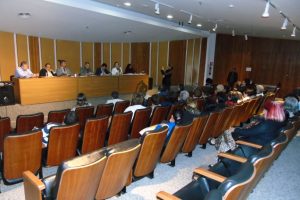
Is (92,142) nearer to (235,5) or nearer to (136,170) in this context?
(136,170)

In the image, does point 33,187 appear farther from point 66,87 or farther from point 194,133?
point 66,87

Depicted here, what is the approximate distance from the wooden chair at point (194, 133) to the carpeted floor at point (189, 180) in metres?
0.29

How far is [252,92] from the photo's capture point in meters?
7.58

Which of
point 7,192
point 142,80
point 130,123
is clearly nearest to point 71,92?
point 142,80

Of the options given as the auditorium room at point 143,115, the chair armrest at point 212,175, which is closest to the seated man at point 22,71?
the auditorium room at point 143,115

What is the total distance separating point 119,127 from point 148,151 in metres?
1.08

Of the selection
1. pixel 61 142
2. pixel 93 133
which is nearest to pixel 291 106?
pixel 93 133

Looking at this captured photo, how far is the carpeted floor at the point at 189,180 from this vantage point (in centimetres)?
282

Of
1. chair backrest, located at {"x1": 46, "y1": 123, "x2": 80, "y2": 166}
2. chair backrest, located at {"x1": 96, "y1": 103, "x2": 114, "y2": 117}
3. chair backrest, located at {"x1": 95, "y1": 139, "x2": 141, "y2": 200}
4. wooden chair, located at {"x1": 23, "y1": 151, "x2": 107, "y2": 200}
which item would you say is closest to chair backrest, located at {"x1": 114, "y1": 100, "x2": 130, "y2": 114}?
chair backrest, located at {"x1": 96, "y1": 103, "x2": 114, "y2": 117}

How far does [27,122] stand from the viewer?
3.56 m

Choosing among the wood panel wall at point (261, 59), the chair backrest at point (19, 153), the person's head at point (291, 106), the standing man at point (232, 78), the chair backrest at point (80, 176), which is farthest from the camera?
the standing man at point (232, 78)

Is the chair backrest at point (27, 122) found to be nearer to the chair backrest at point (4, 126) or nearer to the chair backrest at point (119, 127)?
the chair backrest at point (4, 126)

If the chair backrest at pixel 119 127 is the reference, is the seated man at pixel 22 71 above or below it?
above

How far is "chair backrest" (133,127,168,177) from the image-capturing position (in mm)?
2625
